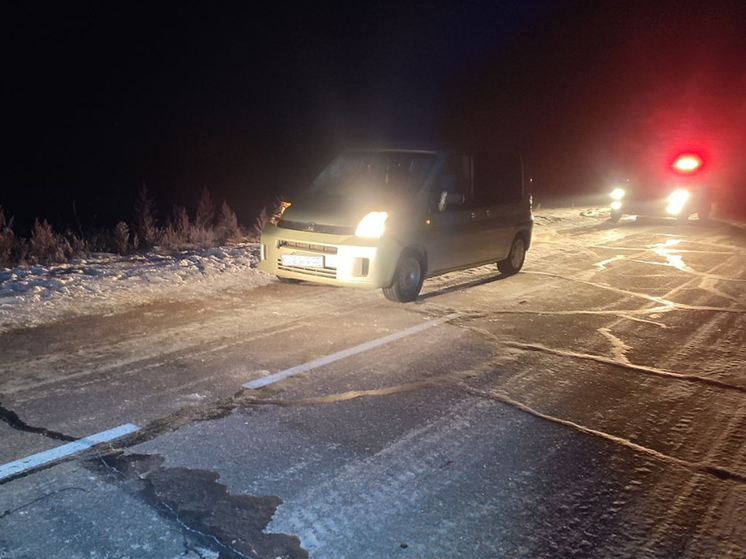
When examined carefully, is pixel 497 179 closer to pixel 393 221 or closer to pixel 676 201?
pixel 393 221

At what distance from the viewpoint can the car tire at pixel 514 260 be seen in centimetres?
970

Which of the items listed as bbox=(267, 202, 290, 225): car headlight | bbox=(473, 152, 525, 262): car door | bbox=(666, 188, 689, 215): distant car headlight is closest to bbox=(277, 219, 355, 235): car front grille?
bbox=(267, 202, 290, 225): car headlight

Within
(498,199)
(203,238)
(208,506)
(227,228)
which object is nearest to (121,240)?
(203,238)

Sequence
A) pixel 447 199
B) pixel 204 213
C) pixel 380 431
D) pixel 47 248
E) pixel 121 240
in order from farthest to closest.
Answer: pixel 204 213 < pixel 121 240 < pixel 47 248 < pixel 447 199 < pixel 380 431

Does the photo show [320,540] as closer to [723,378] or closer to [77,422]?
[77,422]

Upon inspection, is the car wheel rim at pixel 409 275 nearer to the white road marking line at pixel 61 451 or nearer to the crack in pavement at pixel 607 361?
the crack in pavement at pixel 607 361

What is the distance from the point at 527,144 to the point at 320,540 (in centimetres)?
4654

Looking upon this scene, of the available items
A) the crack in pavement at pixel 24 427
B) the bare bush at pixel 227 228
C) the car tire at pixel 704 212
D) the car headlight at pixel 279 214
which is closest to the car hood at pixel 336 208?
the car headlight at pixel 279 214

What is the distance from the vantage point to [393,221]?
7398mm

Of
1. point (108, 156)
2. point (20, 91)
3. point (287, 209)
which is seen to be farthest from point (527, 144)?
point (287, 209)

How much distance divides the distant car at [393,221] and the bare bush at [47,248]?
3.77 metres

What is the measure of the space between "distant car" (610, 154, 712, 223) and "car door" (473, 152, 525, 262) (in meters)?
8.70

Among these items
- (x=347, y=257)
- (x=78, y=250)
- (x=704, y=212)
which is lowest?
(x=78, y=250)

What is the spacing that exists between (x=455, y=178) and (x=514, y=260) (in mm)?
2177
